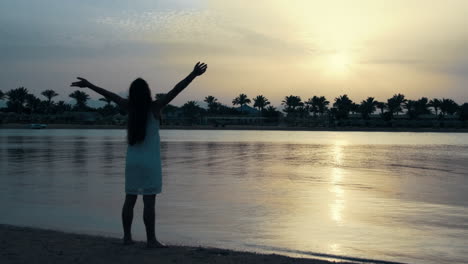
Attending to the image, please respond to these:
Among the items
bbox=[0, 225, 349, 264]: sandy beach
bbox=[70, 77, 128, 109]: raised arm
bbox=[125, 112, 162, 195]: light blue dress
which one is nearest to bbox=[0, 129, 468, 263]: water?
bbox=[0, 225, 349, 264]: sandy beach

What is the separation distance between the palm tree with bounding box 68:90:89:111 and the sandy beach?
534 ft

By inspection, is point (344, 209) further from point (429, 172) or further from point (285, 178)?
point (429, 172)

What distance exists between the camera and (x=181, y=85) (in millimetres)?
5578

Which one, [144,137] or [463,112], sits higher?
[463,112]

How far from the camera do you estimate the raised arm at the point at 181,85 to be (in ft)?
18.3

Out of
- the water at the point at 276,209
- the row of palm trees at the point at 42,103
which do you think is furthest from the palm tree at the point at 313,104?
the water at the point at 276,209

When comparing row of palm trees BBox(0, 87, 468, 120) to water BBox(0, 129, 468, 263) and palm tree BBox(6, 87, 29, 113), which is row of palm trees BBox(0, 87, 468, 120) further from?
water BBox(0, 129, 468, 263)

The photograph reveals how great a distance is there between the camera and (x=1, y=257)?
17.5 ft

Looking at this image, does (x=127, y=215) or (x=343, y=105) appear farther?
(x=343, y=105)

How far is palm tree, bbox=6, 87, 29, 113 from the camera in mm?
152500

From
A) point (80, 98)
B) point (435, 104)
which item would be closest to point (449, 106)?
point (435, 104)

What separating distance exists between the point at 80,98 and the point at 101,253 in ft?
544

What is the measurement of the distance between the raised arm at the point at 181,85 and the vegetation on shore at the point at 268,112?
14238cm

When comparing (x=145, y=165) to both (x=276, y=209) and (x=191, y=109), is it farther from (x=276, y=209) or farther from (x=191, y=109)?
(x=191, y=109)
